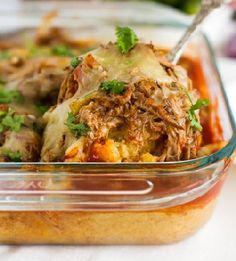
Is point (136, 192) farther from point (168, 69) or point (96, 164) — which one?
point (168, 69)

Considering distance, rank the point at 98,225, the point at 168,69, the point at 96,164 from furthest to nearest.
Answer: the point at 168,69
the point at 98,225
the point at 96,164

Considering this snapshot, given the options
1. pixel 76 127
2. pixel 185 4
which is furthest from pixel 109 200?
pixel 185 4

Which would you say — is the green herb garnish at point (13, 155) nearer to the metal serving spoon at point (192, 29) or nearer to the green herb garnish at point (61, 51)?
the metal serving spoon at point (192, 29)

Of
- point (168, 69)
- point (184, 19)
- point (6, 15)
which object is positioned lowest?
point (6, 15)

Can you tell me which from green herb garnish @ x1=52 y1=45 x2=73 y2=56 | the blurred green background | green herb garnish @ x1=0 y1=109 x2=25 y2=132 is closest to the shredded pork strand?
green herb garnish @ x1=0 y1=109 x2=25 y2=132

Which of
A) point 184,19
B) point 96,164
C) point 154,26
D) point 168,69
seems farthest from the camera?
point 184,19

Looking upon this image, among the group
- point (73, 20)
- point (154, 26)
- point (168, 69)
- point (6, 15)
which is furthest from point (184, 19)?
point (168, 69)
